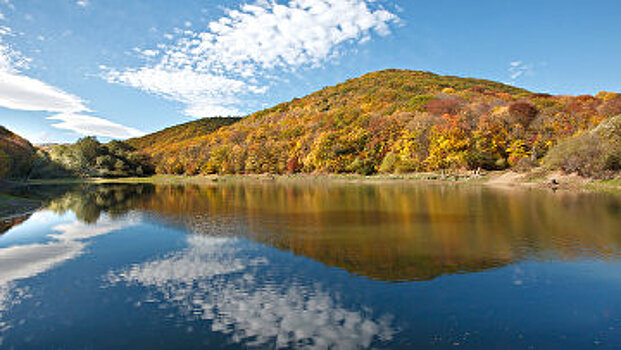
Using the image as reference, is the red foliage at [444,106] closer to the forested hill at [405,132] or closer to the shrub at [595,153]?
the forested hill at [405,132]

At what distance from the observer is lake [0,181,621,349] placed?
701 centimetres

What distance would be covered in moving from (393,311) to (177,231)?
13814 mm

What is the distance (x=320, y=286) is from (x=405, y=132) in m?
72.2

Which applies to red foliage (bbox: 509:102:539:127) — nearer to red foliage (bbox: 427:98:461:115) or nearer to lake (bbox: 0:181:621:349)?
red foliage (bbox: 427:98:461:115)

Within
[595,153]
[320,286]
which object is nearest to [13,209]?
[320,286]

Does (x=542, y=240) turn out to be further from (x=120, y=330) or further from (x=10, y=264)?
(x=10, y=264)

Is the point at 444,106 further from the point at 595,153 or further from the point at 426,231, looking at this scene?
the point at 426,231

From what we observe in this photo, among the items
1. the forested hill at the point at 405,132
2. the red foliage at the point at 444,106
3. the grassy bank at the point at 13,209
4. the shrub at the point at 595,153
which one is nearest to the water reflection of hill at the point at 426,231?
the grassy bank at the point at 13,209

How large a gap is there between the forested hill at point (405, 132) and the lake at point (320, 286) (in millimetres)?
42141

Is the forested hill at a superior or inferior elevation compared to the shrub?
superior

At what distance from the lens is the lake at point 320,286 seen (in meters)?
7.01

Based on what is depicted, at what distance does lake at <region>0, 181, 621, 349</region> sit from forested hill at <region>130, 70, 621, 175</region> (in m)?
42.1

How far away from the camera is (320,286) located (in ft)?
31.5

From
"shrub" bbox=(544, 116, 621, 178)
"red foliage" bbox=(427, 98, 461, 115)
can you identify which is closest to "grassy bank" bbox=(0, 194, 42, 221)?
"shrub" bbox=(544, 116, 621, 178)
